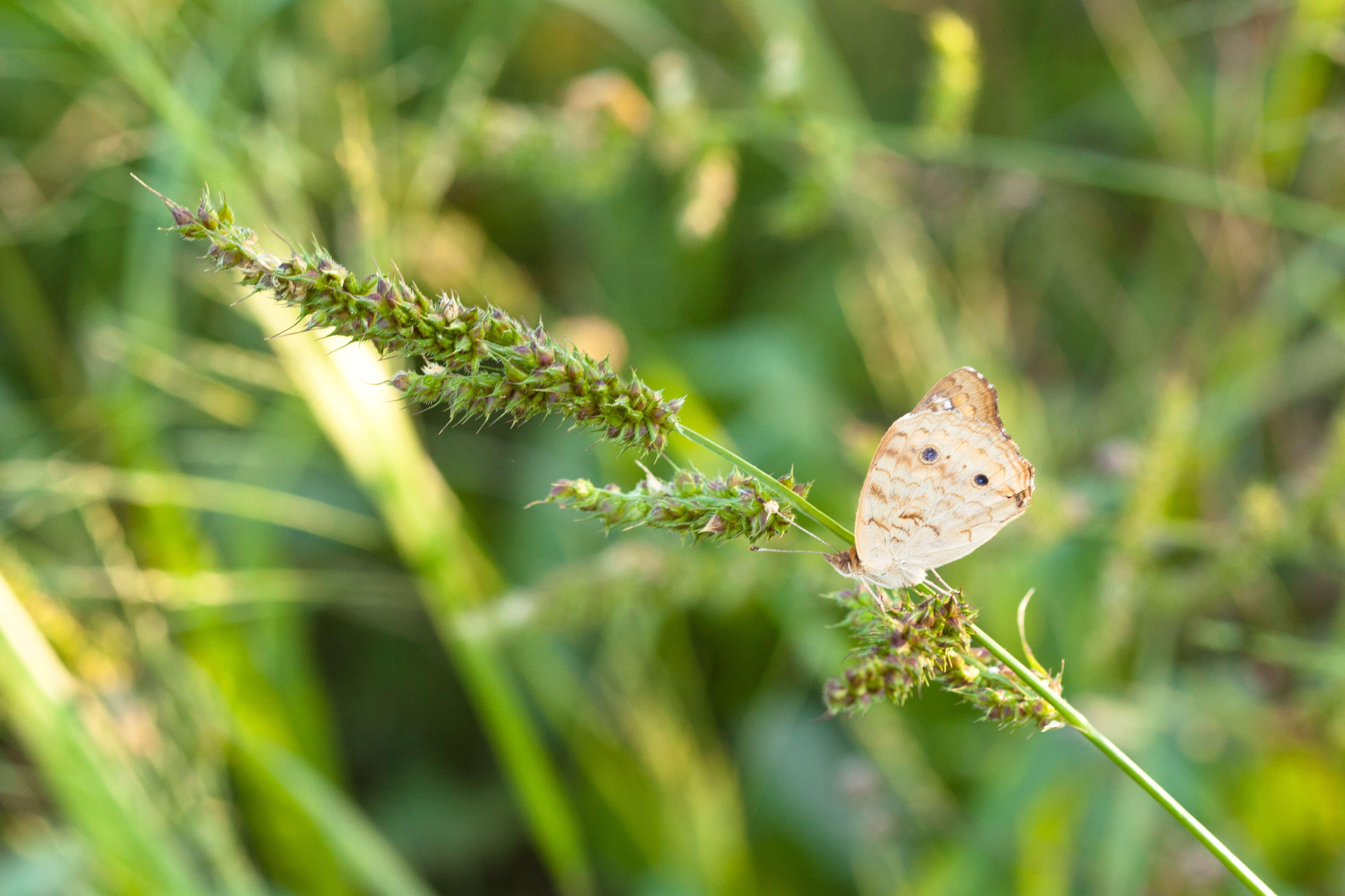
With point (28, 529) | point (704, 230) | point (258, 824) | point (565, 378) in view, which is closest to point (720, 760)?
point (258, 824)

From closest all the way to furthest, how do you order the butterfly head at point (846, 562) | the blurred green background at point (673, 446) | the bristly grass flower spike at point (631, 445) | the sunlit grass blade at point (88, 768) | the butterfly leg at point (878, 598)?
the bristly grass flower spike at point (631, 445), the butterfly leg at point (878, 598), the butterfly head at point (846, 562), the sunlit grass blade at point (88, 768), the blurred green background at point (673, 446)

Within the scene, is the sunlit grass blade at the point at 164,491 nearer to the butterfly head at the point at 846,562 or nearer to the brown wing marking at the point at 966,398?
the butterfly head at the point at 846,562

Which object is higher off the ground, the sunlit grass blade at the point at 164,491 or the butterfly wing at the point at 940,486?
the sunlit grass blade at the point at 164,491

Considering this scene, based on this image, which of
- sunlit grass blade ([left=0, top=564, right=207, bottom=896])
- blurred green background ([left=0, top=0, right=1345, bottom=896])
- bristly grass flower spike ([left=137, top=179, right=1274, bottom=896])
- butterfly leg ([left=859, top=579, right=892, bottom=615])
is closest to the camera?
bristly grass flower spike ([left=137, top=179, right=1274, bottom=896])

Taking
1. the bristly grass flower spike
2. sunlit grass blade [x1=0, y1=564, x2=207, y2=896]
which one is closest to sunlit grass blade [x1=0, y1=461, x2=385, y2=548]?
sunlit grass blade [x1=0, y1=564, x2=207, y2=896]

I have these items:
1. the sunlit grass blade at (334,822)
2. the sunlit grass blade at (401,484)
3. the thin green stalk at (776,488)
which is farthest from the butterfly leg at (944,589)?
the sunlit grass blade at (334,822)

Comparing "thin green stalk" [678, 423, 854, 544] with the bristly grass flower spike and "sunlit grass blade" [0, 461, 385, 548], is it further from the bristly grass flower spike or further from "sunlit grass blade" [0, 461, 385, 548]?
"sunlit grass blade" [0, 461, 385, 548]
